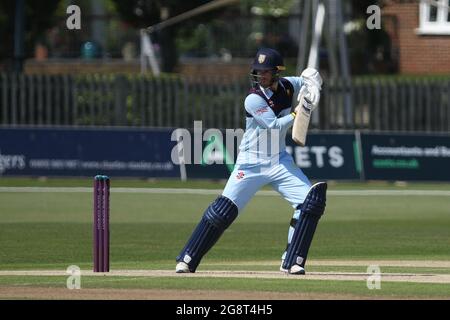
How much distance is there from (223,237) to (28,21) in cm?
1725

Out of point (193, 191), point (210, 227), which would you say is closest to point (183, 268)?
point (210, 227)

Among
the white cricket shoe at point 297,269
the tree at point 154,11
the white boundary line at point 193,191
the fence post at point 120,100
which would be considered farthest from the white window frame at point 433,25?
the white cricket shoe at point 297,269

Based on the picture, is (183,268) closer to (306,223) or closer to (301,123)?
(306,223)

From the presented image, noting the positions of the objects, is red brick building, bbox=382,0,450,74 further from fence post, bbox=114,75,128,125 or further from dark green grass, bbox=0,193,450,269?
dark green grass, bbox=0,193,450,269

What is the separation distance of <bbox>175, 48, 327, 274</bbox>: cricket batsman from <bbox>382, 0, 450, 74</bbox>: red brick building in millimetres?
26335

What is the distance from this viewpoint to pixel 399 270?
604 inches

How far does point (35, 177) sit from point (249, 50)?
13136 mm

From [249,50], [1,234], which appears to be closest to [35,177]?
[1,234]

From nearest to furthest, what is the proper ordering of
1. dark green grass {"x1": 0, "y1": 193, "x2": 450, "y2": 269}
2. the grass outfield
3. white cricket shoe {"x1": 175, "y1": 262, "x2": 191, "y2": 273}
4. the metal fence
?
the grass outfield, white cricket shoe {"x1": 175, "y1": 262, "x2": 191, "y2": 273}, dark green grass {"x1": 0, "y1": 193, "x2": 450, "y2": 269}, the metal fence

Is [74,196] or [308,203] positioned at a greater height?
[308,203]

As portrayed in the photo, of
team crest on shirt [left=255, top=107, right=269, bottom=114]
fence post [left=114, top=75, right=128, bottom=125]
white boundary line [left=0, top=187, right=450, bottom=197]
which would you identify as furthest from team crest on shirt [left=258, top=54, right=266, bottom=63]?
fence post [left=114, top=75, right=128, bottom=125]

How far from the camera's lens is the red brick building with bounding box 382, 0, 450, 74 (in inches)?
1586

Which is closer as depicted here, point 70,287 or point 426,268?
point 70,287
